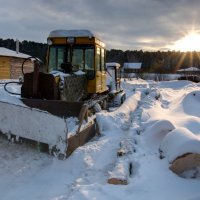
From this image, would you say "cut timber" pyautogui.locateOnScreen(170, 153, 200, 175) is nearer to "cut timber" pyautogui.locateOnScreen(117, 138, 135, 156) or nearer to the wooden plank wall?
"cut timber" pyautogui.locateOnScreen(117, 138, 135, 156)

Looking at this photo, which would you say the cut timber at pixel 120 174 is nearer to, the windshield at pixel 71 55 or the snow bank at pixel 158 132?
the snow bank at pixel 158 132

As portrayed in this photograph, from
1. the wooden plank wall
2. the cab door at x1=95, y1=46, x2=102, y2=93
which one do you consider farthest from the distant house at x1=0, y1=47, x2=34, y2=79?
the cab door at x1=95, y1=46, x2=102, y2=93

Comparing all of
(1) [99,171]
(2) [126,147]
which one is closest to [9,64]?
(2) [126,147]

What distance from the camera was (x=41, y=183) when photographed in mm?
5773

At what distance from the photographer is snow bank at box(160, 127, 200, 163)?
5.66 metres

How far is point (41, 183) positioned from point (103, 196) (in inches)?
51.2

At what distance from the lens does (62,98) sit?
929 centimetres

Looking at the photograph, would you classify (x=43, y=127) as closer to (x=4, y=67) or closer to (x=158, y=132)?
(x=158, y=132)

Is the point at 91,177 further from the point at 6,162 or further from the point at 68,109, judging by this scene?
the point at 68,109

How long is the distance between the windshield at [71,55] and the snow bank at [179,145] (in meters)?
5.05

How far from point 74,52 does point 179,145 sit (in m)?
5.82

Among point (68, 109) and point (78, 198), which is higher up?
point (68, 109)

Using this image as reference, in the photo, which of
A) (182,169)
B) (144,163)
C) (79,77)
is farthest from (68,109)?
(182,169)

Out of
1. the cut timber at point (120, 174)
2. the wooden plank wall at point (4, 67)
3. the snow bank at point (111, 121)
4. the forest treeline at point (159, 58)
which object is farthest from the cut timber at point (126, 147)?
the forest treeline at point (159, 58)
